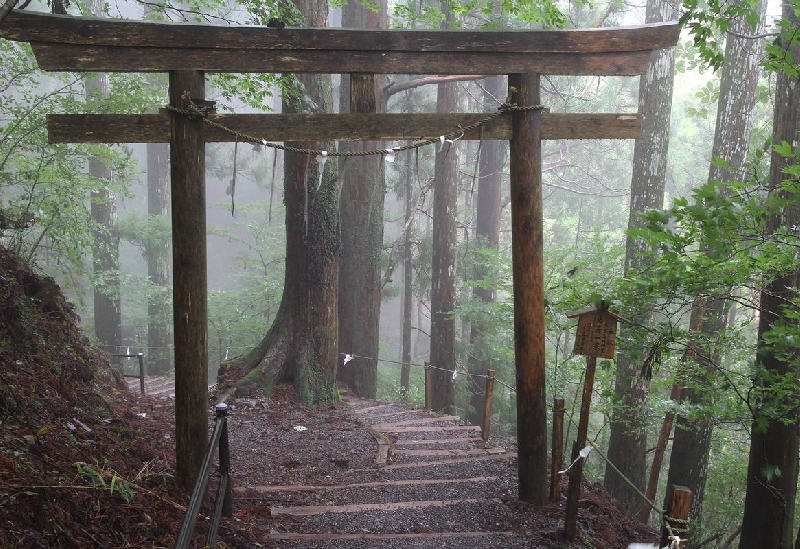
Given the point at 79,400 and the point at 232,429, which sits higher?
the point at 79,400

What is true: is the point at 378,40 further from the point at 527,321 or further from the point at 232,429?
the point at 232,429

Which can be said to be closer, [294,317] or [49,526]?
[49,526]

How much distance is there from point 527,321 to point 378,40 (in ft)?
8.66

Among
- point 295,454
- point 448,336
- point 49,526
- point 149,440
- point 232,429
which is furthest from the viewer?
point 448,336

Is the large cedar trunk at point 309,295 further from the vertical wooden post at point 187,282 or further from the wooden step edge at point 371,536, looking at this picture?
the wooden step edge at point 371,536

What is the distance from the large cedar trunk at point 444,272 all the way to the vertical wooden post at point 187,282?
10290 mm

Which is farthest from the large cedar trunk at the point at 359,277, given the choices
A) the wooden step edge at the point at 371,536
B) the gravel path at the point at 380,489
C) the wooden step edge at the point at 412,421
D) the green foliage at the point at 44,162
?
the wooden step edge at the point at 371,536

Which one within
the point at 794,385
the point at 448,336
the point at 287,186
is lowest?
the point at 448,336

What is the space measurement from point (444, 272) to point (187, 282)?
36.3ft

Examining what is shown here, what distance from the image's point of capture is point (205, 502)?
184 inches

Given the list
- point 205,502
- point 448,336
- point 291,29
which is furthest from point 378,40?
point 448,336

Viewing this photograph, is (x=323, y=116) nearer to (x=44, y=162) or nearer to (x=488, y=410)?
(x=488, y=410)

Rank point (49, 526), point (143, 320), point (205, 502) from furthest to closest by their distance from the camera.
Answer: point (143, 320) → point (205, 502) → point (49, 526)

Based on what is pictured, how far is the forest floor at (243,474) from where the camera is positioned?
3247mm
